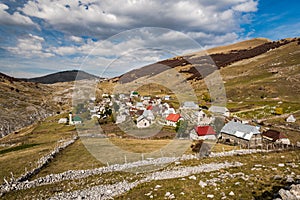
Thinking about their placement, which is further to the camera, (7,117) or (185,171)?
(7,117)

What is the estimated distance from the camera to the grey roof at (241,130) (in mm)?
52341

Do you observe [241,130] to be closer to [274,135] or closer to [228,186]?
[274,135]

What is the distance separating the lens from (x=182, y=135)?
63.8 m

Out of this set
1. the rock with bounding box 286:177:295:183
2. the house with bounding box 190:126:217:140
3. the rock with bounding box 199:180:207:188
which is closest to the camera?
the rock with bounding box 286:177:295:183

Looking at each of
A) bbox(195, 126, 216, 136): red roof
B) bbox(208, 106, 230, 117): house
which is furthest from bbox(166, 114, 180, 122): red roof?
bbox(208, 106, 230, 117): house

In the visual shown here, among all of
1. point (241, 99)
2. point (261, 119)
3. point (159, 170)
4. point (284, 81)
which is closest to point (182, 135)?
point (159, 170)

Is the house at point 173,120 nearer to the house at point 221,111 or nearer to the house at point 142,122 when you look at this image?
the house at point 142,122

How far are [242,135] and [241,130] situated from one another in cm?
168

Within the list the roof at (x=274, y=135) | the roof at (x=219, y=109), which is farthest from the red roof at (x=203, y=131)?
the roof at (x=219, y=109)

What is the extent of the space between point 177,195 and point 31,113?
136 m

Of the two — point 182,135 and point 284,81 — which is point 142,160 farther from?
point 284,81

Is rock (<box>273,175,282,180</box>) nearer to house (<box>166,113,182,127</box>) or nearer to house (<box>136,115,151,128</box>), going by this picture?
house (<box>136,115,151,128</box>)

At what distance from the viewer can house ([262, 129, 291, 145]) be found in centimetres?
5191

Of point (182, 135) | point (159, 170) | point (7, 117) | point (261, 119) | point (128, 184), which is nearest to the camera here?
point (128, 184)
